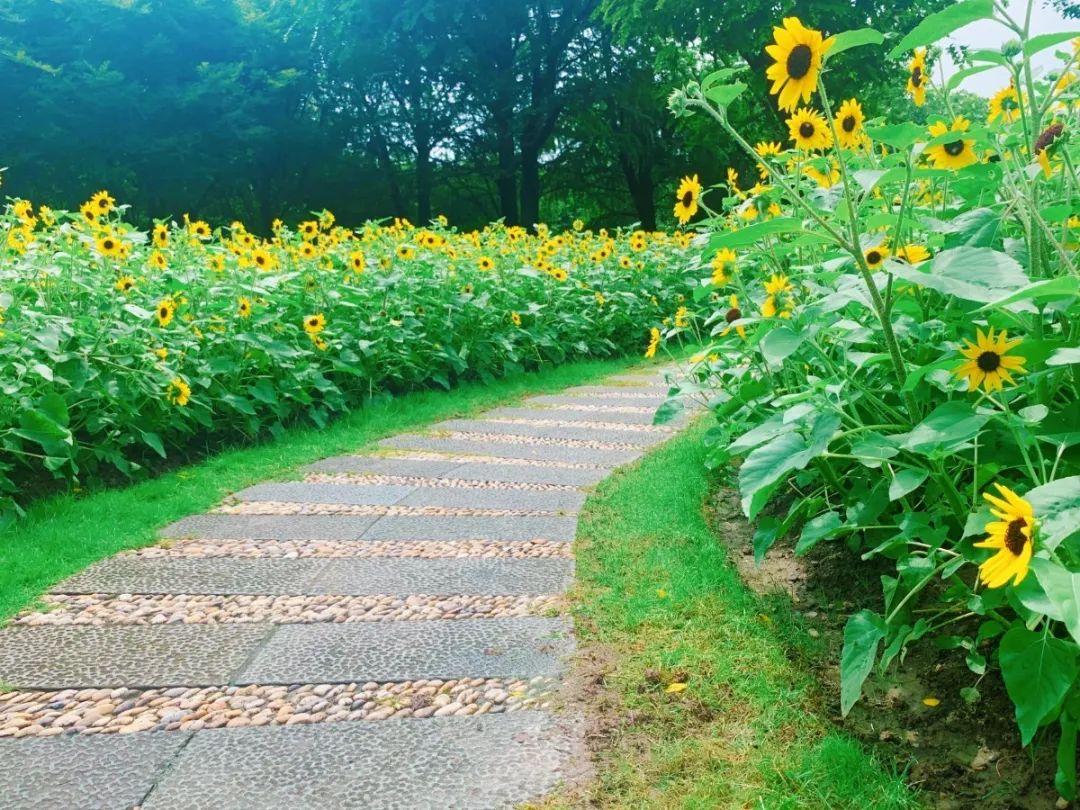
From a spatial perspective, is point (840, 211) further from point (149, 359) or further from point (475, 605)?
point (149, 359)

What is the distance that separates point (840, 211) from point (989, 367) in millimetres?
384

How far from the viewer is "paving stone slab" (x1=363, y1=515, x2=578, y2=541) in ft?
9.29

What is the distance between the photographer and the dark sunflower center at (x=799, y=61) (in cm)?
148

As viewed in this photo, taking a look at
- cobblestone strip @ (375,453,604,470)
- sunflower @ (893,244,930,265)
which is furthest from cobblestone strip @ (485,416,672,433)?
sunflower @ (893,244,930,265)

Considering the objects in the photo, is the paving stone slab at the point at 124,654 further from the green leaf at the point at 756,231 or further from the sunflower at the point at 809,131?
the sunflower at the point at 809,131

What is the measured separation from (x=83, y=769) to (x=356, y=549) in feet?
3.92

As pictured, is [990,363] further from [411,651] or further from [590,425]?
[590,425]

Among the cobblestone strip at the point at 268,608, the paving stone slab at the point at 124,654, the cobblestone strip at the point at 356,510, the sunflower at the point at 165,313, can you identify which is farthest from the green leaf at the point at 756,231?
the sunflower at the point at 165,313

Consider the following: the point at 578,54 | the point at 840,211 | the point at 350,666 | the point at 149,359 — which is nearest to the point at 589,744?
the point at 350,666

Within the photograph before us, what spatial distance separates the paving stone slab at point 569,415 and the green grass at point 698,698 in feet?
6.67

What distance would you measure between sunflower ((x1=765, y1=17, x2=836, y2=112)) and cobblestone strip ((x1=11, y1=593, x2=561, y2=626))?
1.37 metres

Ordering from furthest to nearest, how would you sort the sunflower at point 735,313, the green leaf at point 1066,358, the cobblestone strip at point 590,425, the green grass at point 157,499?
the cobblestone strip at point 590,425, the sunflower at point 735,313, the green grass at point 157,499, the green leaf at point 1066,358

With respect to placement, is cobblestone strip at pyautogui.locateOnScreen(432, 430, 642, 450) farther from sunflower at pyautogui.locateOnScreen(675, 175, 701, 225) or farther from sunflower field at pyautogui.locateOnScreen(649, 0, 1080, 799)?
sunflower field at pyautogui.locateOnScreen(649, 0, 1080, 799)

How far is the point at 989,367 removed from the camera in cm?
150
